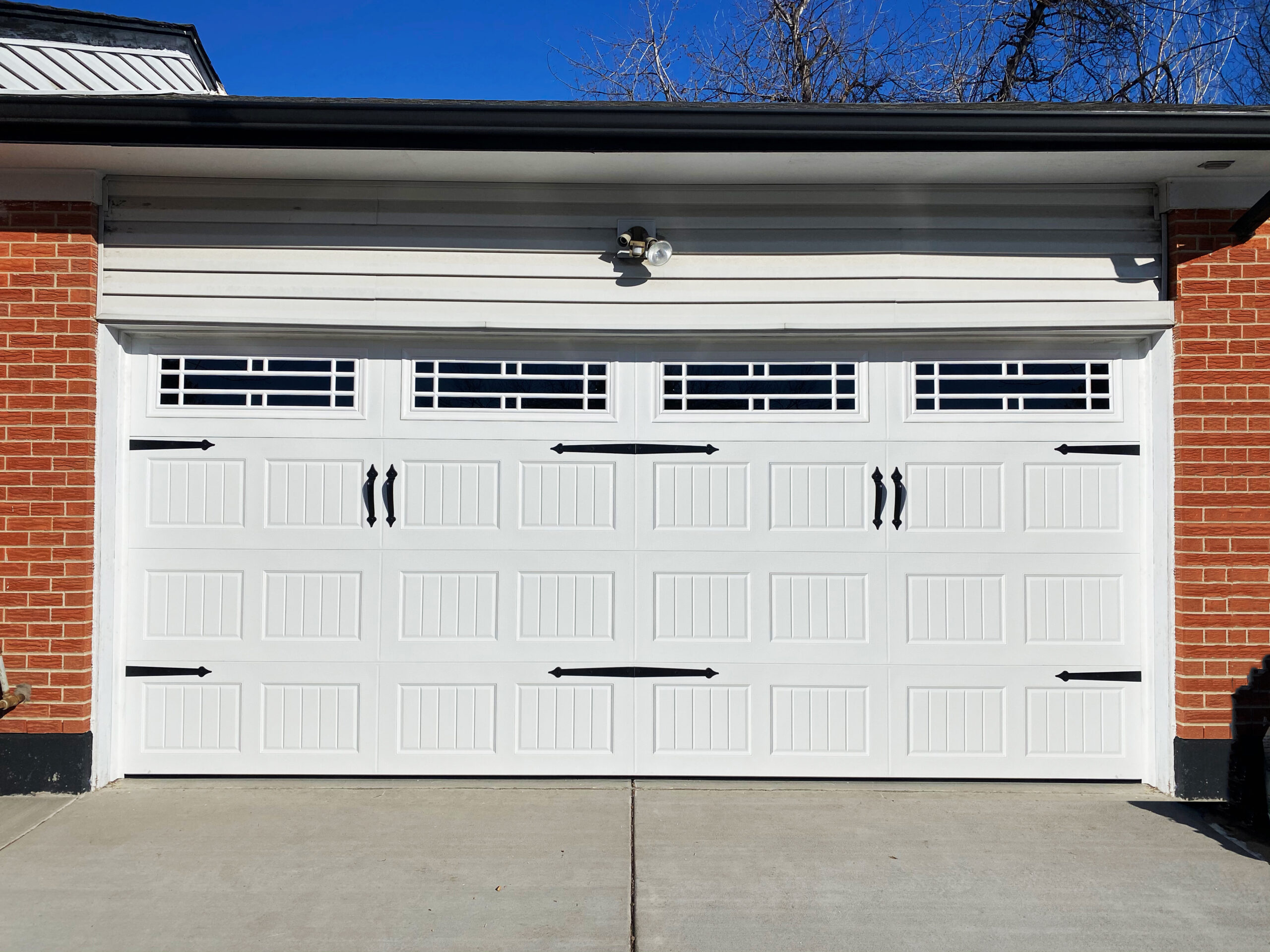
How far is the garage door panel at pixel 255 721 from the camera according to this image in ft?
14.6

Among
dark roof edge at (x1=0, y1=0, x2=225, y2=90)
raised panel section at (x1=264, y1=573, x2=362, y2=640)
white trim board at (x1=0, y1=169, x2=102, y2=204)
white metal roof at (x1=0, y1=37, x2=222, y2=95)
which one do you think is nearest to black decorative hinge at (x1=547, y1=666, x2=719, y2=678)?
raised panel section at (x1=264, y1=573, x2=362, y2=640)

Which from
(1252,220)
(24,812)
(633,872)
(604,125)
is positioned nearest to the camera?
(633,872)

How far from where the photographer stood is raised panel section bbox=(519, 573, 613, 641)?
451 cm

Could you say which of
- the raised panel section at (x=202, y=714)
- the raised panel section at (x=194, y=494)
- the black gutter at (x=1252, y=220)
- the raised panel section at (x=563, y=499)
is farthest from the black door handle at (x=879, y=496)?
the raised panel section at (x=202, y=714)

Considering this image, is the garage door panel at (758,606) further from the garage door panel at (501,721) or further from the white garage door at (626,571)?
the garage door panel at (501,721)

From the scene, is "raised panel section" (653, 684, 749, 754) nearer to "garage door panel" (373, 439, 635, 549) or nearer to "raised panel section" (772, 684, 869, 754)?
"raised panel section" (772, 684, 869, 754)

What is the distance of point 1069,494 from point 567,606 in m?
2.64

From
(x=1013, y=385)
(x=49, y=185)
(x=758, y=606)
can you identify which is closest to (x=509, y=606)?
(x=758, y=606)

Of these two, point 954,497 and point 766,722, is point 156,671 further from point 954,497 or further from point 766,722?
point 954,497

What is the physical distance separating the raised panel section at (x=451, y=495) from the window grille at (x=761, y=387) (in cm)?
101

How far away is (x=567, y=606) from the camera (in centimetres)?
452

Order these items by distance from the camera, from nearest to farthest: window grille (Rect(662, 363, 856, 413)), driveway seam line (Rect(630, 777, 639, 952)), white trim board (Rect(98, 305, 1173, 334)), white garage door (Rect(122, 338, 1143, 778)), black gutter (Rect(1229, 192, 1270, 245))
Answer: driveway seam line (Rect(630, 777, 639, 952)) → black gutter (Rect(1229, 192, 1270, 245)) → white trim board (Rect(98, 305, 1173, 334)) → white garage door (Rect(122, 338, 1143, 778)) → window grille (Rect(662, 363, 856, 413))

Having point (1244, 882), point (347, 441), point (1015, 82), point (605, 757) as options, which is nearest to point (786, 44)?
point (1015, 82)

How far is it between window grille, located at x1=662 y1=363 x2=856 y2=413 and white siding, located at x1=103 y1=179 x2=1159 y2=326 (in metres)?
0.29
